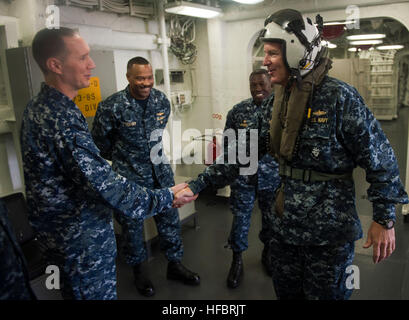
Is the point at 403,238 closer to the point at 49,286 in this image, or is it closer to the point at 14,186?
the point at 49,286

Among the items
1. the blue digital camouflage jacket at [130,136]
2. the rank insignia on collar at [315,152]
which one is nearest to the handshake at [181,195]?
the rank insignia on collar at [315,152]

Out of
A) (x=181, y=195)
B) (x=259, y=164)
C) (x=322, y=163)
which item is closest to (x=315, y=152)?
(x=322, y=163)

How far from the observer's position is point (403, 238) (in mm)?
3467

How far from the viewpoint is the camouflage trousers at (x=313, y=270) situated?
5.18ft

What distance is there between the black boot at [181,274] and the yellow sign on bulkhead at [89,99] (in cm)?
153

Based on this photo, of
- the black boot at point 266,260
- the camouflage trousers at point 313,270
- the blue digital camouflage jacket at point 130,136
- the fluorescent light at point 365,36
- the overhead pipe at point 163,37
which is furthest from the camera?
the fluorescent light at point 365,36

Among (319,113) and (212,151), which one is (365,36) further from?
(319,113)

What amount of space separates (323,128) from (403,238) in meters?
2.62

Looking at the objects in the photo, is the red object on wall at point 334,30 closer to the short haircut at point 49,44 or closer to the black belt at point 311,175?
the black belt at point 311,175

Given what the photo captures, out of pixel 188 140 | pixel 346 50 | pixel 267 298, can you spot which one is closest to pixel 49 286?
pixel 267 298

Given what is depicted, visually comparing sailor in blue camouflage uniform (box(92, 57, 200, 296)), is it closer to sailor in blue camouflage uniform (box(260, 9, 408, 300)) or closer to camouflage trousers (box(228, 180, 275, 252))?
camouflage trousers (box(228, 180, 275, 252))

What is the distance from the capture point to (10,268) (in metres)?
1.00

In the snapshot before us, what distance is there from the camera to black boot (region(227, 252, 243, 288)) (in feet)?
9.11

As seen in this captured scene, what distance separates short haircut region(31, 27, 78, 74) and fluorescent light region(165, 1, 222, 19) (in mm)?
2374
